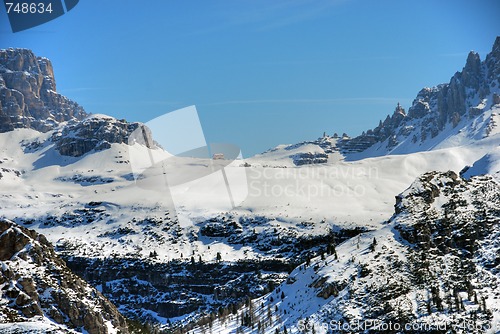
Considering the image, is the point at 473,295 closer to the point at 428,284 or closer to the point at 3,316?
the point at 428,284

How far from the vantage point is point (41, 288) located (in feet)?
503

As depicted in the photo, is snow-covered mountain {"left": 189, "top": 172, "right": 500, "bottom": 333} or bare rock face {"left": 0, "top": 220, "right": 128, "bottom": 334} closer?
bare rock face {"left": 0, "top": 220, "right": 128, "bottom": 334}

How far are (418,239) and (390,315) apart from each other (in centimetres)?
3528

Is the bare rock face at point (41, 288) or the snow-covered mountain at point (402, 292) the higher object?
the bare rock face at point (41, 288)

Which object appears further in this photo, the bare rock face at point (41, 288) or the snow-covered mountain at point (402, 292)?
the snow-covered mountain at point (402, 292)

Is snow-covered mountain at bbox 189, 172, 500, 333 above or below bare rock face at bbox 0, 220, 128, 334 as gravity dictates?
below

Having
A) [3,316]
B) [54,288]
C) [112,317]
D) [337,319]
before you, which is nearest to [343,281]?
[337,319]

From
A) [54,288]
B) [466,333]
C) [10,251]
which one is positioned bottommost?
[466,333]

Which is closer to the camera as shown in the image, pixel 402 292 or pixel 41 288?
pixel 41 288

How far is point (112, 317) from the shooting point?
172250 mm

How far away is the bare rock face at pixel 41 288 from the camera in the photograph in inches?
5699

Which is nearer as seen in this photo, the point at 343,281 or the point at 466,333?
the point at 466,333

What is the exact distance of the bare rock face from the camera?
144750 mm

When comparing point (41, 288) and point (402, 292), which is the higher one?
point (41, 288)
